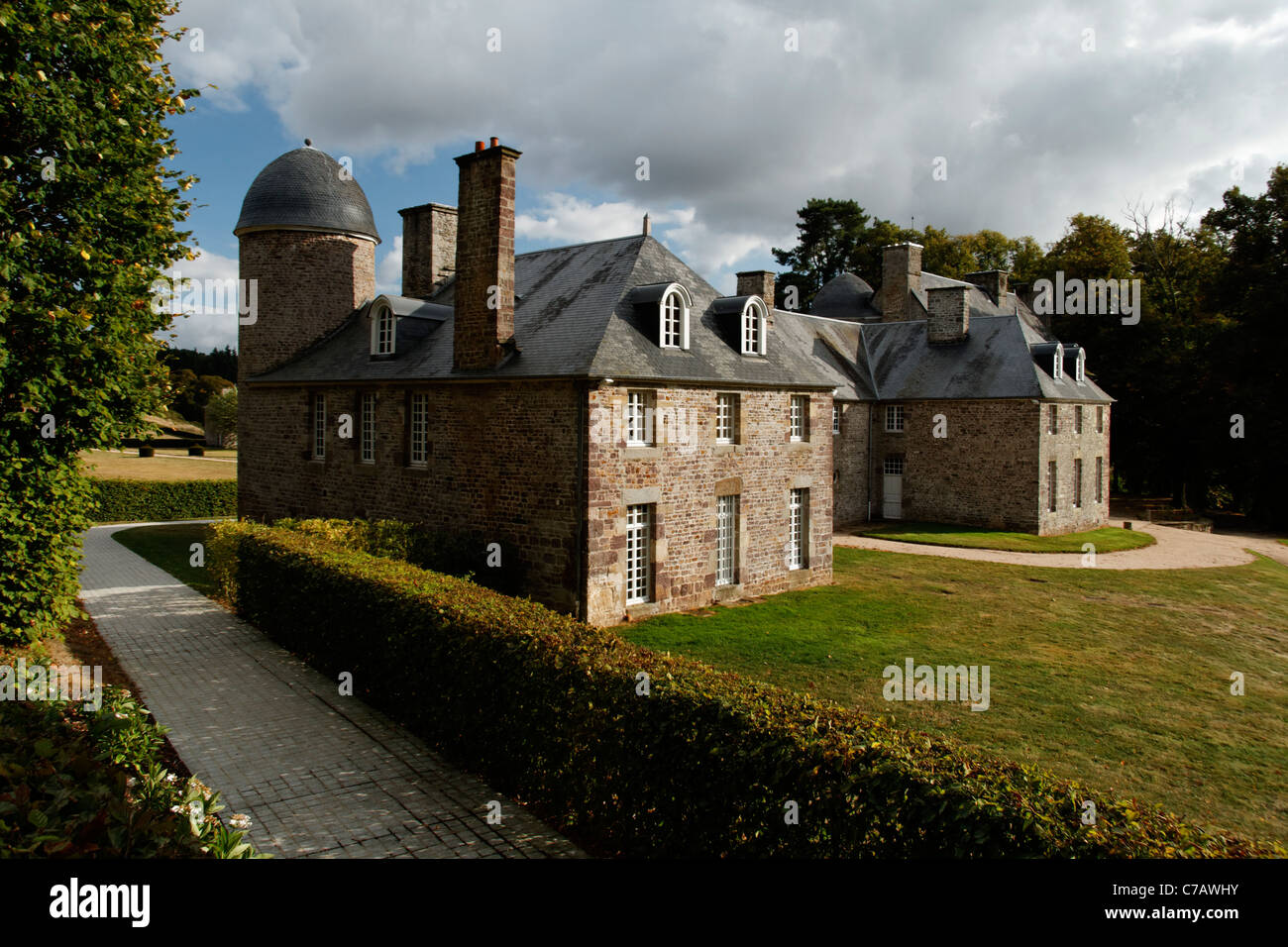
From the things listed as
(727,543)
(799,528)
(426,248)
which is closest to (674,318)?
(727,543)

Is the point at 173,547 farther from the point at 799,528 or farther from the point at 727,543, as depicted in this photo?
the point at 799,528

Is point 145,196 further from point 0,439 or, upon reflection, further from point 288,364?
point 288,364

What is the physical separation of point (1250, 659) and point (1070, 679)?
5017 mm

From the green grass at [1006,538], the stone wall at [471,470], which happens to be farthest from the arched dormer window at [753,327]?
the green grass at [1006,538]

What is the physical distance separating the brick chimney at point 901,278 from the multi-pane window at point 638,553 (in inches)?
1090

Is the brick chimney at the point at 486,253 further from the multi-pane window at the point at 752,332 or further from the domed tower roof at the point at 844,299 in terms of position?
the domed tower roof at the point at 844,299

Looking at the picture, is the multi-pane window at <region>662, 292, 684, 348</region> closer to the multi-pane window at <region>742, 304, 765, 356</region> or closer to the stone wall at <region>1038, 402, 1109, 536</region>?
the multi-pane window at <region>742, 304, 765, 356</region>

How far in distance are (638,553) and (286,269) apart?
51.6 ft

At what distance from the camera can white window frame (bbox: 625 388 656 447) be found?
16672 millimetres

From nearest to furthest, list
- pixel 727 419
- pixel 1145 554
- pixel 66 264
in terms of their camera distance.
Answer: pixel 66 264 < pixel 727 419 < pixel 1145 554

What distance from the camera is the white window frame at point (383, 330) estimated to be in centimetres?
2100

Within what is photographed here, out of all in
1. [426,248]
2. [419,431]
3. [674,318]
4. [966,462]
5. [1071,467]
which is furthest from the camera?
[1071,467]

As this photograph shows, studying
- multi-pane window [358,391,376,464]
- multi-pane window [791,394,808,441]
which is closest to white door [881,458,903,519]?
multi-pane window [791,394,808,441]

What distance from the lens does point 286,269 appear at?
25.3 m
